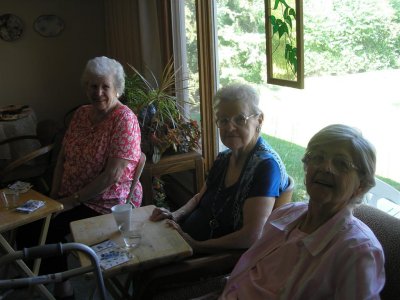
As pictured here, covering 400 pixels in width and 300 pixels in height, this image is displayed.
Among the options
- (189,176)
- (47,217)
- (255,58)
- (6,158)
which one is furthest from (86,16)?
(47,217)

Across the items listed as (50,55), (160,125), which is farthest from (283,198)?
(50,55)

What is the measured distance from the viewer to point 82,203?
7.19 ft

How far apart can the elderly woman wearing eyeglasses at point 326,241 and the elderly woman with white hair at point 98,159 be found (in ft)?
3.35

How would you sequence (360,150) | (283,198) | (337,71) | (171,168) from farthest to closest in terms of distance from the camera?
(171,168) < (337,71) < (283,198) < (360,150)

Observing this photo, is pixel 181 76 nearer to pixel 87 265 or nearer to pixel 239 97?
pixel 239 97

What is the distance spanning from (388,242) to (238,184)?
2.09ft

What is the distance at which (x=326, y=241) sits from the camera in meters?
1.16

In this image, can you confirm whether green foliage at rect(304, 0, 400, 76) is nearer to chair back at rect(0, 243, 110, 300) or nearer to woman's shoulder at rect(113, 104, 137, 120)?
woman's shoulder at rect(113, 104, 137, 120)

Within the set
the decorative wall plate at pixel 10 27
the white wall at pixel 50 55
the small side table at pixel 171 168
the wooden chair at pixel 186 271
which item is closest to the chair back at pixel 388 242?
the wooden chair at pixel 186 271

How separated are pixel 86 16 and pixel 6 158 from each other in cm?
219

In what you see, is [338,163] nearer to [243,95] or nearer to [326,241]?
[326,241]

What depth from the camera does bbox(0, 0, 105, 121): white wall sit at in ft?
16.0

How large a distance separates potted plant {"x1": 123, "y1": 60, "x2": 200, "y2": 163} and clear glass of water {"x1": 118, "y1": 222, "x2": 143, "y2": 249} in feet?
4.11

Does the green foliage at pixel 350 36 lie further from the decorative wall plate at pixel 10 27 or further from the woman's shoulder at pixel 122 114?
the decorative wall plate at pixel 10 27
